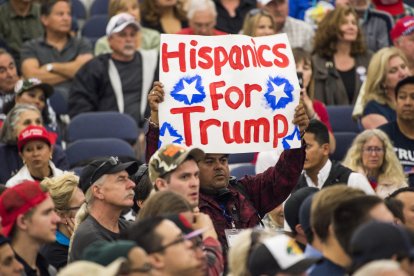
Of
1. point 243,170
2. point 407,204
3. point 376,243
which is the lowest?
point 243,170

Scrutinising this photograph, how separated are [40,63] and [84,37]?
1.36m

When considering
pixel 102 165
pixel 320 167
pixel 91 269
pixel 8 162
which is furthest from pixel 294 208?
pixel 8 162

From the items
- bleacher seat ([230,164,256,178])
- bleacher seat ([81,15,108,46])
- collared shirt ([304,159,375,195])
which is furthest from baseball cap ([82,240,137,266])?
bleacher seat ([81,15,108,46])

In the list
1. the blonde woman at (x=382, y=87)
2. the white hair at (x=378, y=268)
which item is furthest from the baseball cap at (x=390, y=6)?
the white hair at (x=378, y=268)

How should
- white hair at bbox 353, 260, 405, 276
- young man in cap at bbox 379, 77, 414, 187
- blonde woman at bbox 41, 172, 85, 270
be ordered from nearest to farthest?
white hair at bbox 353, 260, 405, 276 < blonde woman at bbox 41, 172, 85, 270 < young man in cap at bbox 379, 77, 414, 187

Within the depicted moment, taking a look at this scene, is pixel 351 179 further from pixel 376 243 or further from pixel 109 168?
pixel 376 243

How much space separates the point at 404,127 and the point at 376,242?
6.14 metres

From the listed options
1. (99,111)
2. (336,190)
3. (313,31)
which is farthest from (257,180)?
(313,31)

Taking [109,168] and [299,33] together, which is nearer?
[109,168]

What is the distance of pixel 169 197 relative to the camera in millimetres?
8203

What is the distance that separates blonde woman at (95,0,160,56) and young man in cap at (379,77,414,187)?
3723 millimetres

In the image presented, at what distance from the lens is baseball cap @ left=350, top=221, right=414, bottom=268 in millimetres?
6656

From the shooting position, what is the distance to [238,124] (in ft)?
32.2

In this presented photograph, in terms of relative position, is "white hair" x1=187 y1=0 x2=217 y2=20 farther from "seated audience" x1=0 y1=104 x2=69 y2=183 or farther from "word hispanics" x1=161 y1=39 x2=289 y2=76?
"word hispanics" x1=161 y1=39 x2=289 y2=76
